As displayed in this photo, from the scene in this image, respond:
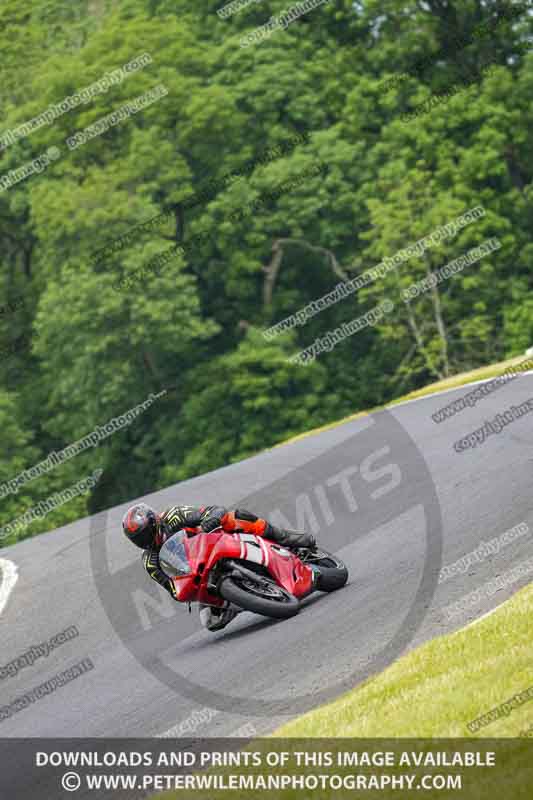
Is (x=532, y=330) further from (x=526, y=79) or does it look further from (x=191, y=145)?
(x=191, y=145)

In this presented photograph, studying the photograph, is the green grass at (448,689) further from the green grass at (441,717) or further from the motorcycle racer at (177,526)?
the motorcycle racer at (177,526)

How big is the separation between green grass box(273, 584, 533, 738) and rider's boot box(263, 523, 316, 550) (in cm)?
209

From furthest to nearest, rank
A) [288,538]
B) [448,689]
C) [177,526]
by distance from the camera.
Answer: [288,538] < [177,526] < [448,689]

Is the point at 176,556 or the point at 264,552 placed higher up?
the point at 176,556

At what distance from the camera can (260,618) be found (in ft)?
36.4

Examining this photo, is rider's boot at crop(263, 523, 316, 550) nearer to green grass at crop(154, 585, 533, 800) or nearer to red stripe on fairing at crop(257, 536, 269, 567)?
red stripe on fairing at crop(257, 536, 269, 567)

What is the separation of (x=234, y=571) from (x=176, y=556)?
505mm

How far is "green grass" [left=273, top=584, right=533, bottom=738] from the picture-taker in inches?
275

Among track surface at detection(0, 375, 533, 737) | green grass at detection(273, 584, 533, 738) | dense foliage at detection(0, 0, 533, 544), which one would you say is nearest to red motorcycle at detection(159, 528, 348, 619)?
track surface at detection(0, 375, 533, 737)

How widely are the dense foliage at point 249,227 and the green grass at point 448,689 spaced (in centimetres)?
3553

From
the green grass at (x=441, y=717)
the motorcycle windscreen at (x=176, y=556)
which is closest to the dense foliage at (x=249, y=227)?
the motorcycle windscreen at (x=176, y=556)

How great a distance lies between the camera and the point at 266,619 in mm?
10945

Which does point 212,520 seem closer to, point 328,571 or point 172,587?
point 172,587

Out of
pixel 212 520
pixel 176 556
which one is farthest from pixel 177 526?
pixel 212 520
